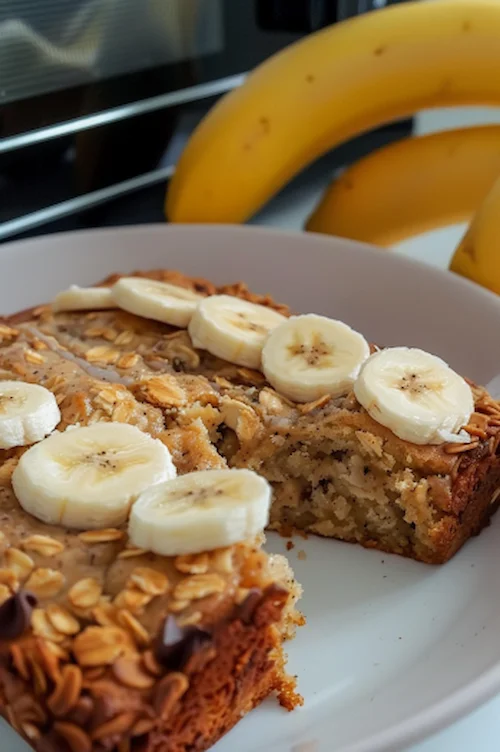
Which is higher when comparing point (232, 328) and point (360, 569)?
point (232, 328)

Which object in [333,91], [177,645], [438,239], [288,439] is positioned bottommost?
[438,239]

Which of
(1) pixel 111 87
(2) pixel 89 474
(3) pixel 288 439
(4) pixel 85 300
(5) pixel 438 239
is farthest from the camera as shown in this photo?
(5) pixel 438 239

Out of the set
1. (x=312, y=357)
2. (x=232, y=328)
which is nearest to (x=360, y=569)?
(x=312, y=357)

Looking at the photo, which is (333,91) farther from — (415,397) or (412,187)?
(415,397)

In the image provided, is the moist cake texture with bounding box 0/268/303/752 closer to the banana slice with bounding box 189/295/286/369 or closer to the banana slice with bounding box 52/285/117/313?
the banana slice with bounding box 189/295/286/369

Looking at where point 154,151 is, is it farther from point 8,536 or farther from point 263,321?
point 8,536

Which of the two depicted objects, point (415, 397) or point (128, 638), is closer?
point (128, 638)

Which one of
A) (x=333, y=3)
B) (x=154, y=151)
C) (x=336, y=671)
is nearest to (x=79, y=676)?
(x=336, y=671)

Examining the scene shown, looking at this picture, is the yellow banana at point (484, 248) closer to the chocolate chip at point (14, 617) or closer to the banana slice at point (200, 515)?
the banana slice at point (200, 515)

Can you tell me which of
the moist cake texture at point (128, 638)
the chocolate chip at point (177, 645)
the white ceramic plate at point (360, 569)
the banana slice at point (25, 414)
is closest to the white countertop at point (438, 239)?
the white ceramic plate at point (360, 569)
